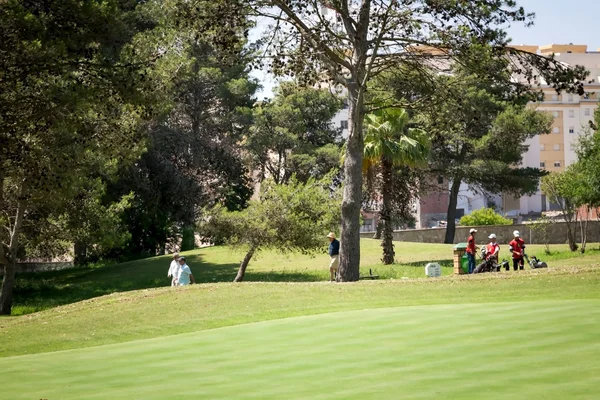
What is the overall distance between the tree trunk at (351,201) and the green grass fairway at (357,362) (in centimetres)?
1299

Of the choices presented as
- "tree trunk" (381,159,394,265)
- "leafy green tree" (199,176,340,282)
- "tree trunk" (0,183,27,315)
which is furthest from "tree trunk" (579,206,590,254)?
"tree trunk" (0,183,27,315)

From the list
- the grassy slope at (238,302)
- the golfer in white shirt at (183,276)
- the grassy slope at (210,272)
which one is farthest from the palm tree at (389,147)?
the grassy slope at (238,302)

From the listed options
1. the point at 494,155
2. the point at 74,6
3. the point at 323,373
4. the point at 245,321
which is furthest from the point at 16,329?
the point at 494,155

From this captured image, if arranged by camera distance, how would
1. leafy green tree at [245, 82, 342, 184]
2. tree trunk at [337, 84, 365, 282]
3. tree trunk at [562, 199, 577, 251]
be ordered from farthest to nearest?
leafy green tree at [245, 82, 342, 184], tree trunk at [562, 199, 577, 251], tree trunk at [337, 84, 365, 282]

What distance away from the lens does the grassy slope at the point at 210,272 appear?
1581 inches

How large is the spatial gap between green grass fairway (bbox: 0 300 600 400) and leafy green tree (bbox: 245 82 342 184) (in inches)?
2032

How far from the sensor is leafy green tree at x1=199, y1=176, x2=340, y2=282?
35031 millimetres

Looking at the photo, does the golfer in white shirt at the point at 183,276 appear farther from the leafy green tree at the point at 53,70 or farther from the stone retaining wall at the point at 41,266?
the stone retaining wall at the point at 41,266

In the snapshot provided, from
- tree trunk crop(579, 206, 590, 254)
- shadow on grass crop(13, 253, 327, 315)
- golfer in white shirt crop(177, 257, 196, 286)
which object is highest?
tree trunk crop(579, 206, 590, 254)

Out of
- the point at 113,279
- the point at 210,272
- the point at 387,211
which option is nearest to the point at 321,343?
the point at 387,211

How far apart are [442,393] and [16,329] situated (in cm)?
1517

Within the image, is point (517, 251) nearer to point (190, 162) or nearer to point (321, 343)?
point (321, 343)

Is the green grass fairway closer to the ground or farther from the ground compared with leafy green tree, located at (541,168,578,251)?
closer to the ground

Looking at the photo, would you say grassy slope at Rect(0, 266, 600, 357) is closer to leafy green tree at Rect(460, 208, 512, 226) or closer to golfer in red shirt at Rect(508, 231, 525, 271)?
golfer in red shirt at Rect(508, 231, 525, 271)
